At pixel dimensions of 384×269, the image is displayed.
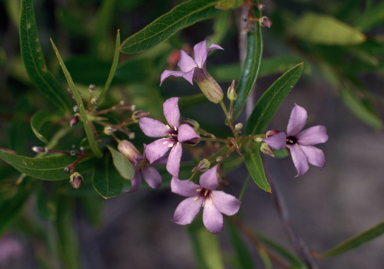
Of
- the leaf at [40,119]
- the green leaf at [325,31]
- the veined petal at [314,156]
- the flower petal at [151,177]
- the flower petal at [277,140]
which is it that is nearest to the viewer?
the flower petal at [277,140]

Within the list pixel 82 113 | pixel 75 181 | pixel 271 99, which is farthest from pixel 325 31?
pixel 75 181

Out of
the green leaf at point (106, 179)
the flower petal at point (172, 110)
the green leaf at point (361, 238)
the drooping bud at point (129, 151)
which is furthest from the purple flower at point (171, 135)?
the green leaf at point (361, 238)

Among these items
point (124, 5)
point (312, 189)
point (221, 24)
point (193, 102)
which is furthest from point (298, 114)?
point (312, 189)

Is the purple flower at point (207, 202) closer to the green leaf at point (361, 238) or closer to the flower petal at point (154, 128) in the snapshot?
the flower petal at point (154, 128)

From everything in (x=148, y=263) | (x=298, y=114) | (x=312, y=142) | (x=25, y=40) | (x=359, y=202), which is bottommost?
(x=148, y=263)

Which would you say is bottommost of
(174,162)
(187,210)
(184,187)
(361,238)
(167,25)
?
(361,238)

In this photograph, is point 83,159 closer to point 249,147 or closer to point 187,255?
point 249,147

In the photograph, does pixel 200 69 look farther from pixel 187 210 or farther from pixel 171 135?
pixel 187 210
